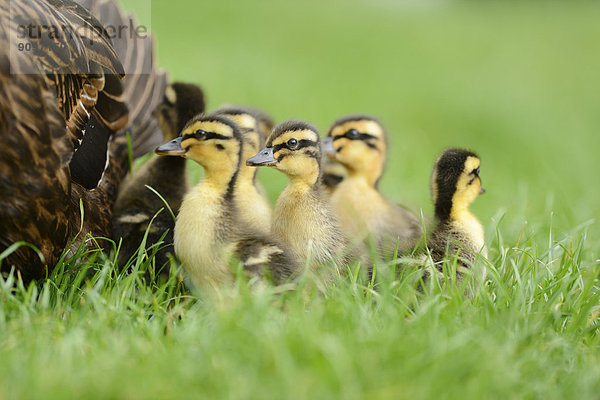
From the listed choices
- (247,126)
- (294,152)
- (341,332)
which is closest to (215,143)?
(294,152)

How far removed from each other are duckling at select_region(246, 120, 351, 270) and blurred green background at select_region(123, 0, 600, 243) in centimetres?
151

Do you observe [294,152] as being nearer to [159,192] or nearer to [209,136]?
Result: [209,136]

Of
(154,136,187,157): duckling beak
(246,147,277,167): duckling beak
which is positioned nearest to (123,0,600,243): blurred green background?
(246,147,277,167): duckling beak

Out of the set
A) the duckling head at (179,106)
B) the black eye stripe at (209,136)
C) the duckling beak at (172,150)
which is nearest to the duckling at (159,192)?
the duckling head at (179,106)

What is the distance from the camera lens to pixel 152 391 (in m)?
1.91

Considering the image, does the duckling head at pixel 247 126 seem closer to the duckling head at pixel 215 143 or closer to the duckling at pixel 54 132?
the duckling head at pixel 215 143

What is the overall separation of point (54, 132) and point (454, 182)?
1657mm

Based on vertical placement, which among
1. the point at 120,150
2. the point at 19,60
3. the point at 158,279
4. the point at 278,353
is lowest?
the point at 158,279

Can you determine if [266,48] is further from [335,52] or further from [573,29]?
[573,29]

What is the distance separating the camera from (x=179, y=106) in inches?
143

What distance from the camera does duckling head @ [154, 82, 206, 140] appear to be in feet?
11.8

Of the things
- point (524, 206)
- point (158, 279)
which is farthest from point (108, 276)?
point (524, 206)

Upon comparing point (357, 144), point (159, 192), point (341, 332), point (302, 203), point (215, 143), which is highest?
point (215, 143)

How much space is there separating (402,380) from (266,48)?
999 cm
